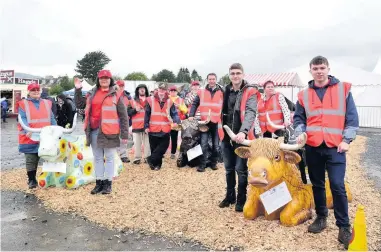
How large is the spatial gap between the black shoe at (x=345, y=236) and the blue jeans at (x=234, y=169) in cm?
139

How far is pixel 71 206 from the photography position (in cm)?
540

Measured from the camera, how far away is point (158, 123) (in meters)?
7.76

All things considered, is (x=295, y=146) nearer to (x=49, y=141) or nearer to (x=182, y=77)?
(x=49, y=141)

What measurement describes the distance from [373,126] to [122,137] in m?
16.6

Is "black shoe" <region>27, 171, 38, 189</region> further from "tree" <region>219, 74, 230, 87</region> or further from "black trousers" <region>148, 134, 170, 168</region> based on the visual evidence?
"tree" <region>219, 74, 230, 87</region>

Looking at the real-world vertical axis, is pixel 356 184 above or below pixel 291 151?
below

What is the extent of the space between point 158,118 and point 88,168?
74.5 inches

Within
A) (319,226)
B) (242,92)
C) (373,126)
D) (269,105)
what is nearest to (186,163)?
(269,105)

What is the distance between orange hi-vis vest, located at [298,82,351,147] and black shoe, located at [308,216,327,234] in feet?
3.03

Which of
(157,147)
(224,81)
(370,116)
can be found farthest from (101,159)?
(224,81)

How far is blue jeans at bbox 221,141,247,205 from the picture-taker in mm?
4816

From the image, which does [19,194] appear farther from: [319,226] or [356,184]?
[356,184]

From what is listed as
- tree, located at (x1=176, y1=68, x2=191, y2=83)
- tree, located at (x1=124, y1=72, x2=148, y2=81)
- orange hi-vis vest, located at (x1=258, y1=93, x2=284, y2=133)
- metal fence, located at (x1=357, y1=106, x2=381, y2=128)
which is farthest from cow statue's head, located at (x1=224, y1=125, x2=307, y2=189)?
tree, located at (x1=176, y1=68, x2=191, y2=83)

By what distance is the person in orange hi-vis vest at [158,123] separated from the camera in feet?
25.5
